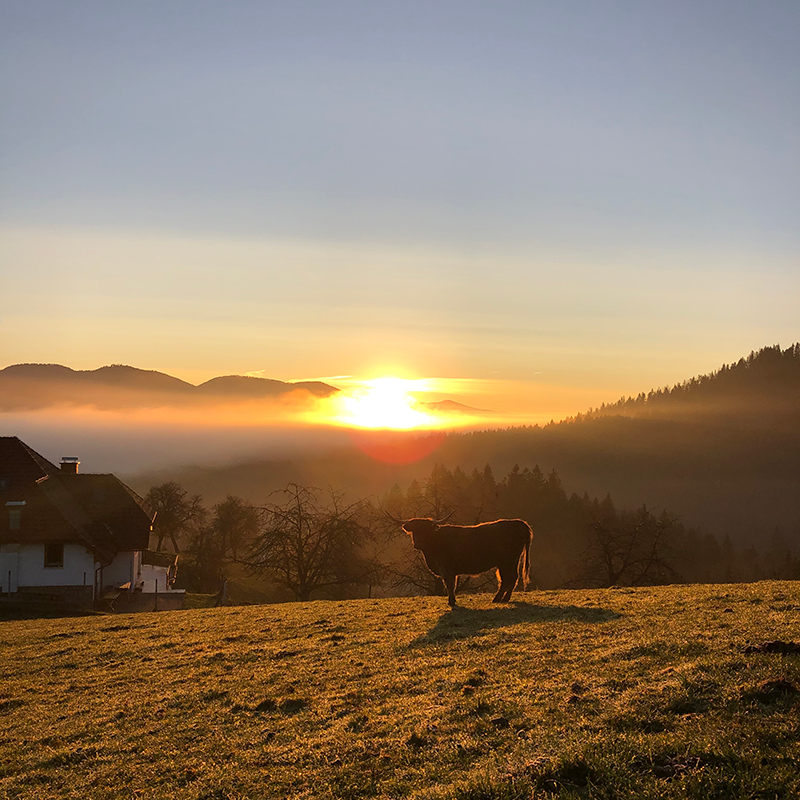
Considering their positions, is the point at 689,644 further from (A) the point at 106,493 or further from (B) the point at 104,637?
(A) the point at 106,493

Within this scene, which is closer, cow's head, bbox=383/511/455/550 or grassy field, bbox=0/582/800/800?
grassy field, bbox=0/582/800/800

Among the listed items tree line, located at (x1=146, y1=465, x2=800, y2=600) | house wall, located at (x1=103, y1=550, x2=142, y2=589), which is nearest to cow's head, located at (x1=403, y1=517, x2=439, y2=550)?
tree line, located at (x1=146, y1=465, x2=800, y2=600)

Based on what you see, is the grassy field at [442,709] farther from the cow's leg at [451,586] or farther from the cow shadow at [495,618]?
the cow's leg at [451,586]

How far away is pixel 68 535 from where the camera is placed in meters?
50.0

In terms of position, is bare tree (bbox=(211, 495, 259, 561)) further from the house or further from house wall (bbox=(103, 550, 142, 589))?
house wall (bbox=(103, 550, 142, 589))

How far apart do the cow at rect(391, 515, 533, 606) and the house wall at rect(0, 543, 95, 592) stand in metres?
33.2

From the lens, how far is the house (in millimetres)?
49375

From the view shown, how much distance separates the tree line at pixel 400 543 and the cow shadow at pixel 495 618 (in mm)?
19254

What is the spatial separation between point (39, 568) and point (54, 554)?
124cm

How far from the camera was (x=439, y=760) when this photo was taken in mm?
9688

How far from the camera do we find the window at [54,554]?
164 feet

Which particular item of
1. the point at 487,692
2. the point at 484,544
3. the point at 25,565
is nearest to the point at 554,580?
the point at 25,565

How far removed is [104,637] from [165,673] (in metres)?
8.64

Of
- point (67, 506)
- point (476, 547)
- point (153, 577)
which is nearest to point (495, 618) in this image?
point (476, 547)
